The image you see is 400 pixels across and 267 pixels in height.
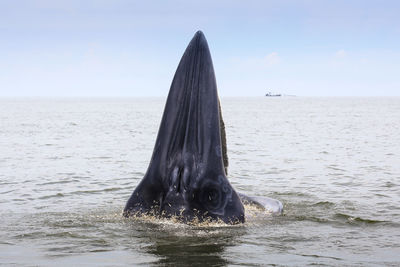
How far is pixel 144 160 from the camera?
67.2 feet

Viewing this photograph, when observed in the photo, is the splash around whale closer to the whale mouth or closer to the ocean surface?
the whale mouth

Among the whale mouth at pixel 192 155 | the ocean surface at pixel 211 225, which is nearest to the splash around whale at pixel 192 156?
the whale mouth at pixel 192 155

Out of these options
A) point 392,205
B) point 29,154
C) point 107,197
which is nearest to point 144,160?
point 29,154

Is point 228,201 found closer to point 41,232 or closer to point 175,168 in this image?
point 175,168

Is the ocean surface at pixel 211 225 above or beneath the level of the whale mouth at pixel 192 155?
beneath

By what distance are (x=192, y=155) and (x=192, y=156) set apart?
0.01 meters

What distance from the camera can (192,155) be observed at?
280 inches

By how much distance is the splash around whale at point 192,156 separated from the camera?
7.06 m

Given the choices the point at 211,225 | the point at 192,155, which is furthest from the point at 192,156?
the point at 211,225

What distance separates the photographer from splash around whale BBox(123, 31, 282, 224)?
278 inches

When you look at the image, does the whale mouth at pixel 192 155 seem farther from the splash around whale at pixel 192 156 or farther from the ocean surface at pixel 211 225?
the ocean surface at pixel 211 225

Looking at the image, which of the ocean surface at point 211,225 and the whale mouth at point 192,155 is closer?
the ocean surface at point 211,225

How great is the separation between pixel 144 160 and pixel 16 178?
622cm

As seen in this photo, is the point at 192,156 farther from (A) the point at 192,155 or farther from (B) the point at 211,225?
(B) the point at 211,225
